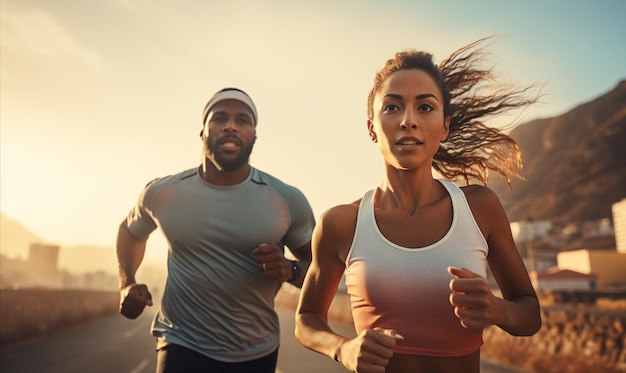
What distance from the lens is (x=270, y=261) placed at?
3568mm

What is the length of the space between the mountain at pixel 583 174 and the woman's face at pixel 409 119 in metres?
140

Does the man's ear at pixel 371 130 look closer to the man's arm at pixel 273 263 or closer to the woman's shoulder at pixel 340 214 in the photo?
the woman's shoulder at pixel 340 214

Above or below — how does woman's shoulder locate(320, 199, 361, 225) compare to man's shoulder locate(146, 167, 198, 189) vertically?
below

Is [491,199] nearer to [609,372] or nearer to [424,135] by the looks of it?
[424,135]

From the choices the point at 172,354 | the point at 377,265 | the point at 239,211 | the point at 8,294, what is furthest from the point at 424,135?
the point at 8,294

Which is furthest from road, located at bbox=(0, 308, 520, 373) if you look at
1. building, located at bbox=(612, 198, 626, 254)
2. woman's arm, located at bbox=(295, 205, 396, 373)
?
building, located at bbox=(612, 198, 626, 254)

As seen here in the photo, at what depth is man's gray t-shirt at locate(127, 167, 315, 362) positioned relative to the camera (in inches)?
140

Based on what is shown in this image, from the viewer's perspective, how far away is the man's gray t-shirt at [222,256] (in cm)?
Answer: 355

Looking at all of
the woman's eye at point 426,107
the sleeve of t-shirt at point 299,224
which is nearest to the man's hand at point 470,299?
the woman's eye at point 426,107

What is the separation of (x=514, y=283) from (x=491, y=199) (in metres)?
0.36

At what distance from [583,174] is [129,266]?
18368cm

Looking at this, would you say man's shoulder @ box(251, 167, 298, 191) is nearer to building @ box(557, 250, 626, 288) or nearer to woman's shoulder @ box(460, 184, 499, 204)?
woman's shoulder @ box(460, 184, 499, 204)

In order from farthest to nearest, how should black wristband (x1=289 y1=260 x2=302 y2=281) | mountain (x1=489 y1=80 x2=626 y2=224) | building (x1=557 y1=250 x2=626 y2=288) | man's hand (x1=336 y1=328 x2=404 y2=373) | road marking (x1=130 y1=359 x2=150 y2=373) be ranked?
mountain (x1=489 y1=80 x2=626 y2=224) < building (x1=557 y1=250 x2=626 y2=288) < road marking (x1=130 y1=359 x2=150 y2=373) < black wristband (x1=289 y1=260 x2=302 y2=281) < man's hand (x1=336 y1=328 x2=404 y2=373)

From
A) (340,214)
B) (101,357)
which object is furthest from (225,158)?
(101,357)
